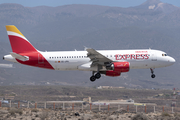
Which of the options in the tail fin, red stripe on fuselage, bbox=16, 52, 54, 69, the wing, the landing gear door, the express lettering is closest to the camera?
the wing

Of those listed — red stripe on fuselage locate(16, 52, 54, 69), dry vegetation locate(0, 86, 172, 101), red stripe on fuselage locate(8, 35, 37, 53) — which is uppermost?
red stripe on fuselage locate(8, 35, 37, 53)

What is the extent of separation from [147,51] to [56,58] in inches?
627

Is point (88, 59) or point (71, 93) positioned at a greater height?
point (88, 59)

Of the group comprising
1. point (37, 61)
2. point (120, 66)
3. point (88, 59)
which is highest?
point (88, 59)

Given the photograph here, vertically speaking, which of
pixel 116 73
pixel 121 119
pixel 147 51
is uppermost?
pixel 147 51

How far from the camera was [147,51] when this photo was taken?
185 ft

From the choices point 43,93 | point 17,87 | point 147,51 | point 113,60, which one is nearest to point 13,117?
point 113,60

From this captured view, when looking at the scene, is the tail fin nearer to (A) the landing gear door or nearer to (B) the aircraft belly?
(B) the aircraft belly

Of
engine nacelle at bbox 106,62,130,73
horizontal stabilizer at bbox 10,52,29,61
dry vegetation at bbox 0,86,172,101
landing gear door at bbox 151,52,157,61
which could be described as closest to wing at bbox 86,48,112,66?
engine nacelle at bbox 106,62,130,73

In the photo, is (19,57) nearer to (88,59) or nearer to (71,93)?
(88,59)

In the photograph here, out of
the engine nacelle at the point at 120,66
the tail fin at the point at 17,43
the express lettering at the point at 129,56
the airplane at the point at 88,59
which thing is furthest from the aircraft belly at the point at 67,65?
the express lettering at the point at 129,56

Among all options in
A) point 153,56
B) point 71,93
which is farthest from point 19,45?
point 71,93

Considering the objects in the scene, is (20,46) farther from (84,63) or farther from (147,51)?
(147,51)

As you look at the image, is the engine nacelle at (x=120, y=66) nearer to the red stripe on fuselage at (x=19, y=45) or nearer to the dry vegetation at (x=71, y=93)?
the red stripe on fuselage at (x=19, y=45)
